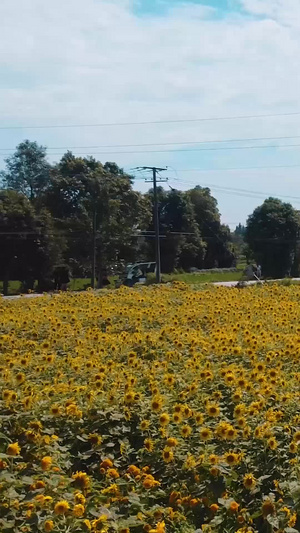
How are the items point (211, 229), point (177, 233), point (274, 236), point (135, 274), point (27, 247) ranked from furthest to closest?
1. point (211, 229)
2. point (177, 233)
3. point (274, 236)
4. point (135, 274)
5. point (27, 247)

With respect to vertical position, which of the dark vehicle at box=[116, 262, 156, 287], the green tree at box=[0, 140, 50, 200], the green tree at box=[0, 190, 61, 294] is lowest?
the dark vehicle at box=[116, 262, 156, 287]

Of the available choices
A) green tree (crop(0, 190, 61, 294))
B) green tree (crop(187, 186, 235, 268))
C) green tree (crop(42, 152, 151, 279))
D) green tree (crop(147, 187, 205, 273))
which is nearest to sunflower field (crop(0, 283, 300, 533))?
green tree (crop(0, 190, 61, 294))

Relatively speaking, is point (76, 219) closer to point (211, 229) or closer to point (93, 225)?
A: point (93, 225)

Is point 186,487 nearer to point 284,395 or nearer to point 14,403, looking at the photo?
point 284,395

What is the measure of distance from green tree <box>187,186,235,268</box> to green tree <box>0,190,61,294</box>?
75.9 feet

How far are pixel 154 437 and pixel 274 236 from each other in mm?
46327

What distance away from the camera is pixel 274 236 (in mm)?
49438

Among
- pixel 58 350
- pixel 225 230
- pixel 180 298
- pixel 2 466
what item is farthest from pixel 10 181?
pixel 2 466

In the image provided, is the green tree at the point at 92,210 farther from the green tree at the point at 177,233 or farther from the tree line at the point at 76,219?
the green tree at the point at 177,233

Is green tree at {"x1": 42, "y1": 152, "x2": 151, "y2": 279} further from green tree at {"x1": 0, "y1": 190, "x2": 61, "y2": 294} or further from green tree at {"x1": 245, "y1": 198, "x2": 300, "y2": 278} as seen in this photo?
green tree at {"x1": 245, "y1": 198, "x2": 300, "y2": 278}

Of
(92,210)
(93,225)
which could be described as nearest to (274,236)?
(92,210)

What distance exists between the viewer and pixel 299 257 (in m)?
51.3

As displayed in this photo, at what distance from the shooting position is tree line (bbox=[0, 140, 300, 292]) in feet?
121

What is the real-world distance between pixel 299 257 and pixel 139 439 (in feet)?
159
